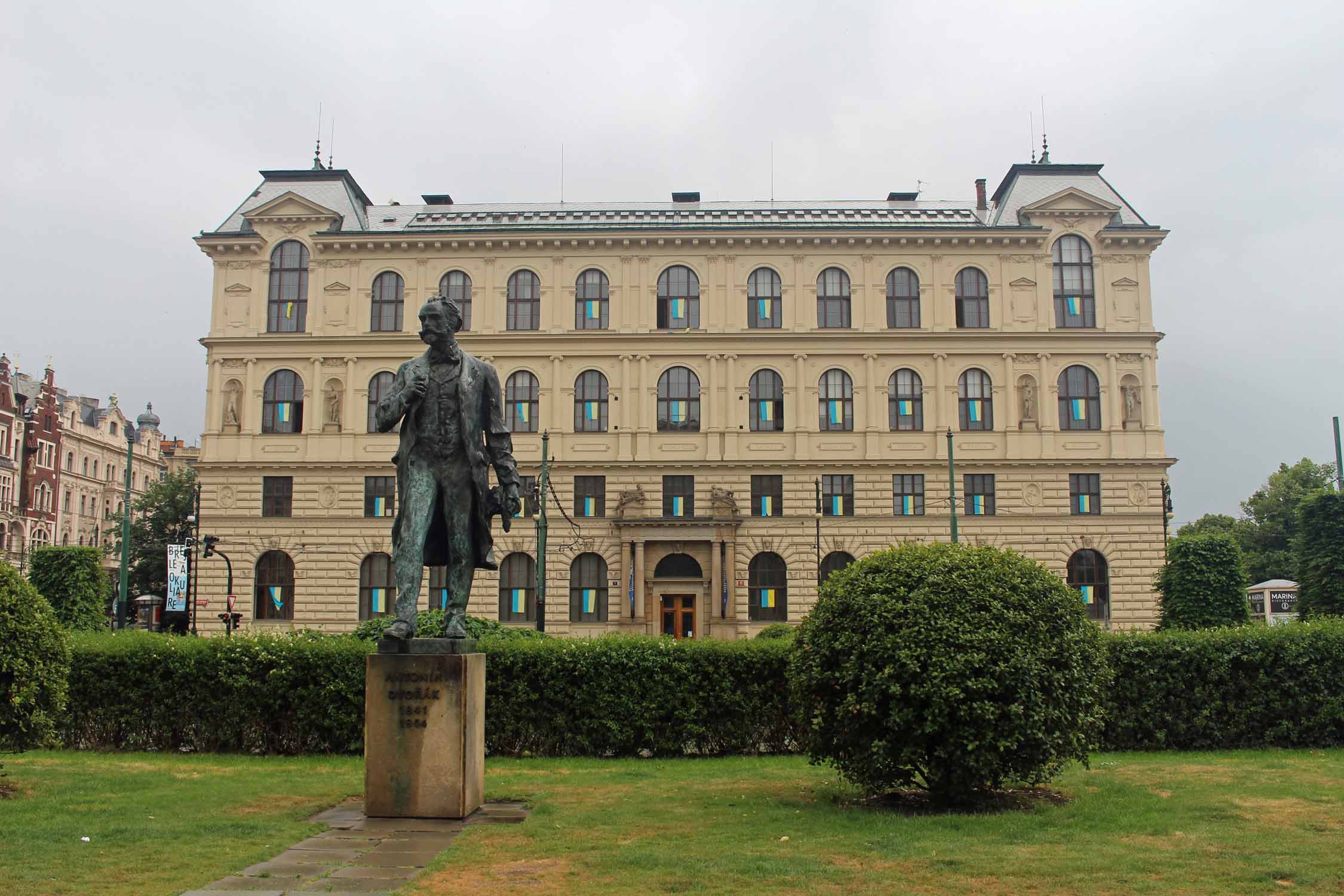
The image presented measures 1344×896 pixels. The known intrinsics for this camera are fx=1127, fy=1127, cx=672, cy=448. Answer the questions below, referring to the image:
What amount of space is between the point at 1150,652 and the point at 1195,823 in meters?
6.74

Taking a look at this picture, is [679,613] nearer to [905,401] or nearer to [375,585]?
[375,585]

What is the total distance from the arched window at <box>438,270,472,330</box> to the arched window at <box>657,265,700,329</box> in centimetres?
870

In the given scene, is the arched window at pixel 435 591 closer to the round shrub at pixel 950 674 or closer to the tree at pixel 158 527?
the tree at pixel 158 527

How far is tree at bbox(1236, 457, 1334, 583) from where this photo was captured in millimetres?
78875

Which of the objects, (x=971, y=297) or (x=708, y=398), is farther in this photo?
(x=971, y=297)

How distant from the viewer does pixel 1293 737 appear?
16.6 meters

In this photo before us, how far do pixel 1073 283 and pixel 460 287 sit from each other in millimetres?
28179

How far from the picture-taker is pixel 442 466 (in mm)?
11938

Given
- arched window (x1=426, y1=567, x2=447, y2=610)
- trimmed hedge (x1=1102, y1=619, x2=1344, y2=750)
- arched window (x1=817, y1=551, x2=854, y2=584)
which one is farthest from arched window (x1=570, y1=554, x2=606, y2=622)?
trimmed hedge (x1=1102, y1=619, x2=1344, y2=750)

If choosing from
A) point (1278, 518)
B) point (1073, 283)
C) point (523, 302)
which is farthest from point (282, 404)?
point (1278, 518)

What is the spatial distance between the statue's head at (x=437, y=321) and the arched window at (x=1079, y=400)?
43.2 m

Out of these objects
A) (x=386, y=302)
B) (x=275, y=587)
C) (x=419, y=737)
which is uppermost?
(x=386, y=302)

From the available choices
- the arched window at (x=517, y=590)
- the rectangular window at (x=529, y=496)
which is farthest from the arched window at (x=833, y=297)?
the arched window at (x=517, y=590)

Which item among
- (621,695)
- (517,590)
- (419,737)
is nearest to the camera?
(419,737)
